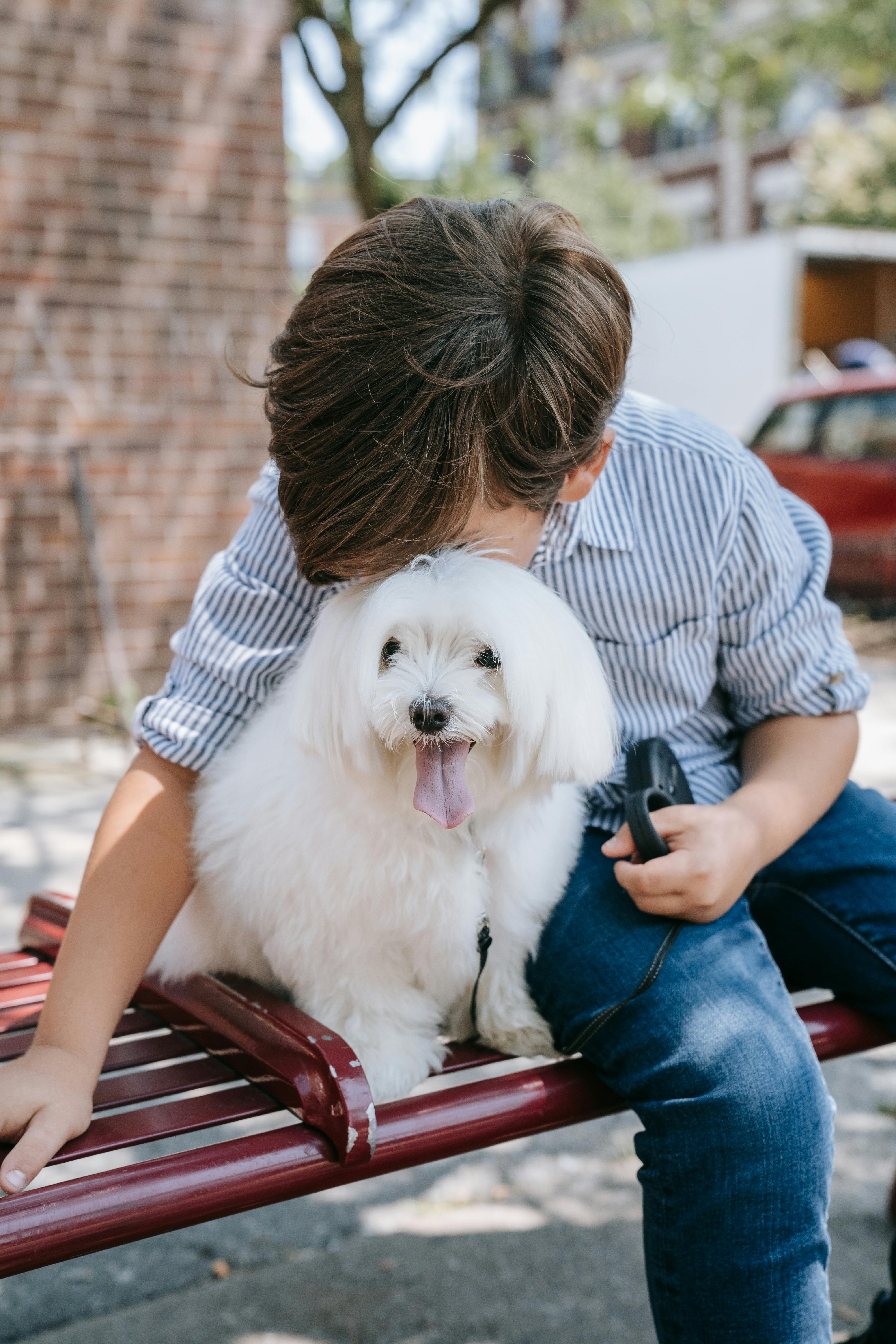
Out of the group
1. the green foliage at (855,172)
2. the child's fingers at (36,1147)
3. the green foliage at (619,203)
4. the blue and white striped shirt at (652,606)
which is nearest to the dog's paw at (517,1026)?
the blue and white striped shirt at (652,606)

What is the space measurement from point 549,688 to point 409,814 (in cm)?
23

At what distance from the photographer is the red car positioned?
27.0ft

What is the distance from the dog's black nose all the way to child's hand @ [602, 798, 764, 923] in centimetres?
38

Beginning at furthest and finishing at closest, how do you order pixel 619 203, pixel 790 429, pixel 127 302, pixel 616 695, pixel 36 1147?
pixel 619 203, pixel 790 429, pixel 127 302, pixel 616 695, pixel 36 1147

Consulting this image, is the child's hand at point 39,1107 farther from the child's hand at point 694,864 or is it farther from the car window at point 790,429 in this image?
the car window at point 790,429

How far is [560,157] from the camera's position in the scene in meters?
33.8

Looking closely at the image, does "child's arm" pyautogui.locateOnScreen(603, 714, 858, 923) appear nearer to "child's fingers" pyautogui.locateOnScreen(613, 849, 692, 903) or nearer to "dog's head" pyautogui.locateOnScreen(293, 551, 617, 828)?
"child's fingers" pyautogui.locateOnScreen(613, 849, 692, 903)

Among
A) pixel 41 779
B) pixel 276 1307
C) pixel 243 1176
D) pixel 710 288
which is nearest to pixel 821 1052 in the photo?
pixel 243 1176

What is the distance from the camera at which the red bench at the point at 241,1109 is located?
3.74ft

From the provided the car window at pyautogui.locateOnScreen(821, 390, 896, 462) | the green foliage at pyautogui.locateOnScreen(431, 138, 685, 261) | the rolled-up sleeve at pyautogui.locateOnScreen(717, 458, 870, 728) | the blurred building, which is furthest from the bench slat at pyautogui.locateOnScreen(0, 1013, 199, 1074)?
the green foliage at pyautogui.locateOnScreen(431, 138, 685, 261)

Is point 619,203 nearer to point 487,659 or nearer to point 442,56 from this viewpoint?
point 442,56

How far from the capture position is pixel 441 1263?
2150 millimetres

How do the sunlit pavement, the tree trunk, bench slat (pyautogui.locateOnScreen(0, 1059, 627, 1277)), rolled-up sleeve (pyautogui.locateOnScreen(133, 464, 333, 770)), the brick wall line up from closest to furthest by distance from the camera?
bench slat (pyautogui.locateOnScreen(0, 1059, 627, 1277)) < rolled-up sleeve (pyautogui.locateOnScreen(133, 464, 333, 770)) < the sunlit pavement < the brick wall < the tree trunk

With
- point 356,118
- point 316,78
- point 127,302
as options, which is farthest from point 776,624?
point 316,78
